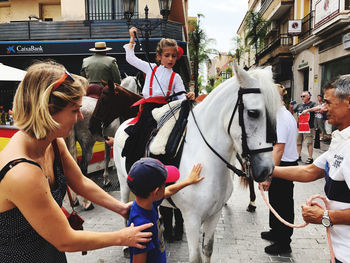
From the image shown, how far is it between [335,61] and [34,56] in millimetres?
16242

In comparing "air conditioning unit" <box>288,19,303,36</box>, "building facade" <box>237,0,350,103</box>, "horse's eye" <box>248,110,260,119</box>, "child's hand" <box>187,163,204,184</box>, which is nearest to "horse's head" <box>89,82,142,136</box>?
"child's hand" <box>187,163,204,184</box>

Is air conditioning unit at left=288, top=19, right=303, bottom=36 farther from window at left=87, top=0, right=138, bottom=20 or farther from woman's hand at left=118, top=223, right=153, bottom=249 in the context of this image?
woman's hand at left=118, top=223, right=153, bottom=249

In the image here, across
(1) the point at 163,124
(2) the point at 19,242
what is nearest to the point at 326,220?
(1) the point at 163,124

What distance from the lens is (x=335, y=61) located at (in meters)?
14.5

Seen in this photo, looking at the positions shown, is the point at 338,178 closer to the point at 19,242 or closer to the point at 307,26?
the point at 19,242

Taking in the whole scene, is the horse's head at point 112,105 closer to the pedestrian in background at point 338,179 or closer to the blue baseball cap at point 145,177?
the blue baseball cap at point 145,177

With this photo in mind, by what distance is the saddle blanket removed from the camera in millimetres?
2611

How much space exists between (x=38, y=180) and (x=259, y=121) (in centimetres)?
162

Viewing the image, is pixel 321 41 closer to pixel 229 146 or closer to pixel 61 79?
pixel 229 146

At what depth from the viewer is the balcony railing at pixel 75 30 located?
12992 mm

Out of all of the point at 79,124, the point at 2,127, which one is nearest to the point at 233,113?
the point at 79,124

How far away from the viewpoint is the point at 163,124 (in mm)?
2799

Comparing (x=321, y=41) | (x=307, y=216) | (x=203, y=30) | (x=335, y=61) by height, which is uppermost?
(x=203, y=30)

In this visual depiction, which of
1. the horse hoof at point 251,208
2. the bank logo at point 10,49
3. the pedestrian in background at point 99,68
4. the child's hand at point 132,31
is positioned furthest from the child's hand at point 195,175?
the bank logo at point 10,49
